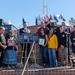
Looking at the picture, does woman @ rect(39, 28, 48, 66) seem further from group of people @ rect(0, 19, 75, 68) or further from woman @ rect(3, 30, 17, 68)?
woman @ rect(3, 30, 17, 68)

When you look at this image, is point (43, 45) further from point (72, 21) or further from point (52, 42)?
point (72, 21)

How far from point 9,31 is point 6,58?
103cm

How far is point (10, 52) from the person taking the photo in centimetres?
1012

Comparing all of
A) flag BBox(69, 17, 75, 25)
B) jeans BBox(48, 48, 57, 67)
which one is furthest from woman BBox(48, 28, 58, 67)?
flag BBox(69, 17, 75, 25)

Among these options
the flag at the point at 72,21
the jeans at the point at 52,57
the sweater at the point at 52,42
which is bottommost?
the jeans at the point at 52,57

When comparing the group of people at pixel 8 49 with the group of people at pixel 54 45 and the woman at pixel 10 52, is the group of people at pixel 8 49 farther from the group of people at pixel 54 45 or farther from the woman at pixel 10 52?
the group of people at pixel 54 45

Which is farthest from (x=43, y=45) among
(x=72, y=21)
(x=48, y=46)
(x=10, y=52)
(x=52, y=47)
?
(x=72, y=21)

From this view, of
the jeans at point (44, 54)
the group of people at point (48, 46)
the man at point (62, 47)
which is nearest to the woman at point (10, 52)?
the group of people at point (48, 46)

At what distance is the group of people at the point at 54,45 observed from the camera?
1032cm

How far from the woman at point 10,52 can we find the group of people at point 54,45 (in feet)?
3.42

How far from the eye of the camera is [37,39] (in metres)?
10.2

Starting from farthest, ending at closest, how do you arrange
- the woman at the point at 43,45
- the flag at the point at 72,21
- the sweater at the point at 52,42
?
the flag at the point at 72,21
the sweater at the point at 52,42
the woman at the point at 43,45

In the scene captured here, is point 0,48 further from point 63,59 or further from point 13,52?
point 63,59

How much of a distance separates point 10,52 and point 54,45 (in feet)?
5.68
